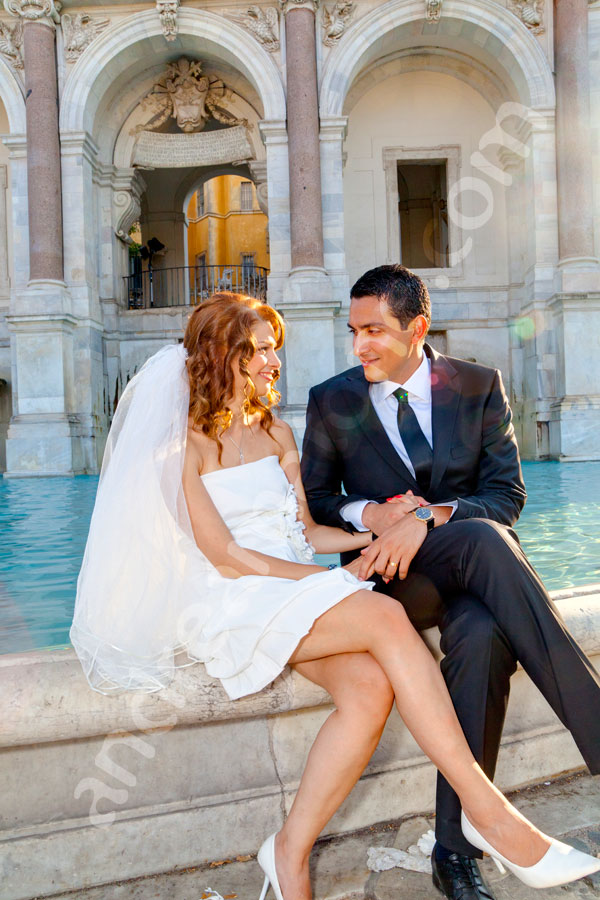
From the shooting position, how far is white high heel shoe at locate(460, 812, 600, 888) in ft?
5.64

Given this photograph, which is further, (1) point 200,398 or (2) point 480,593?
(1) point 200,398

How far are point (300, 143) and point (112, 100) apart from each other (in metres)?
4.92

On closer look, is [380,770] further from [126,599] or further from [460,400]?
[460,400]

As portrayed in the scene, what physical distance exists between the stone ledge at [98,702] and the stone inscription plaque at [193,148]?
15.9 metres

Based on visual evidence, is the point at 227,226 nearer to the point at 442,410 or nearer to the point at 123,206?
the point at 123,206

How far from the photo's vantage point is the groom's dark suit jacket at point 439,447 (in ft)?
8.82

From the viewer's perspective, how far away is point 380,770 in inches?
82.6

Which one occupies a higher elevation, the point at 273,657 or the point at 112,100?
the point at 112,100

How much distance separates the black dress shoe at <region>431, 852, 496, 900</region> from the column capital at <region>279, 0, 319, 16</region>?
1496 centimetres

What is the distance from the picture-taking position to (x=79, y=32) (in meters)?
14.2

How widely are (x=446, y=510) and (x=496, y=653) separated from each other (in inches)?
23.2

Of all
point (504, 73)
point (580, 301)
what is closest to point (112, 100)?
point (504, 73)

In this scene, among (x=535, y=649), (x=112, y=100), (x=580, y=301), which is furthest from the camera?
(x=112, y=100)

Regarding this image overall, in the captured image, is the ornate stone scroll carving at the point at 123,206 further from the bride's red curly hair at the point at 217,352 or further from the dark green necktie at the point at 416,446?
the dark green necktie at the point at 416,446
